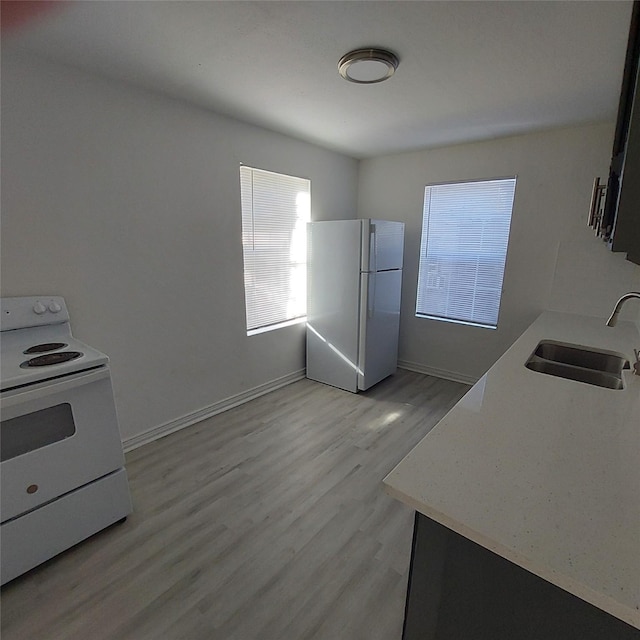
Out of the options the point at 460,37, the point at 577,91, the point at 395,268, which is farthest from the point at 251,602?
the point at 577,91

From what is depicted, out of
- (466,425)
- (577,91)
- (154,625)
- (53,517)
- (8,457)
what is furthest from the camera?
(577,91)

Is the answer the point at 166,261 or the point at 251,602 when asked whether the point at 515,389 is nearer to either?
A: the point at 251,602

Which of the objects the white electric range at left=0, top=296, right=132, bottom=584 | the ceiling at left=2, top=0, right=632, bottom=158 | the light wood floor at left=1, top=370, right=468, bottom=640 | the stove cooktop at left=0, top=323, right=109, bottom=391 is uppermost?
the ceiling at left=2, top=0, right=632, bottom=158

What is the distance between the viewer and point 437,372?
12.5 feet

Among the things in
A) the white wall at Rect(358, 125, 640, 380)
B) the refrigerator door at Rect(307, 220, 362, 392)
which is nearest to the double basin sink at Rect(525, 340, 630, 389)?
the white wall at Rect(358, 125, 640, 380)

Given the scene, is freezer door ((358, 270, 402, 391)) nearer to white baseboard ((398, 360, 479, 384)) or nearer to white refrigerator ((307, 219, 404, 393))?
white refrigerator ((307, 219, 404, 393))

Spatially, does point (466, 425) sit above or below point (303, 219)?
below

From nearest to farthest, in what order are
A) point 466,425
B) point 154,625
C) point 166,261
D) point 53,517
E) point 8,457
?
point 466,425, point 154,625, point 8,457, point 53,517, point 166,261

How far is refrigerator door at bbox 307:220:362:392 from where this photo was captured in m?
3.17

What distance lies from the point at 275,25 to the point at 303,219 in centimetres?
203

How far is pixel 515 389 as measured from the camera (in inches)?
55.3

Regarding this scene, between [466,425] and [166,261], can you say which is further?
[166,261]

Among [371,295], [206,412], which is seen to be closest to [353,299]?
[371,295]

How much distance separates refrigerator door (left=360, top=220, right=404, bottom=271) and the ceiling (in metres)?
0.87
